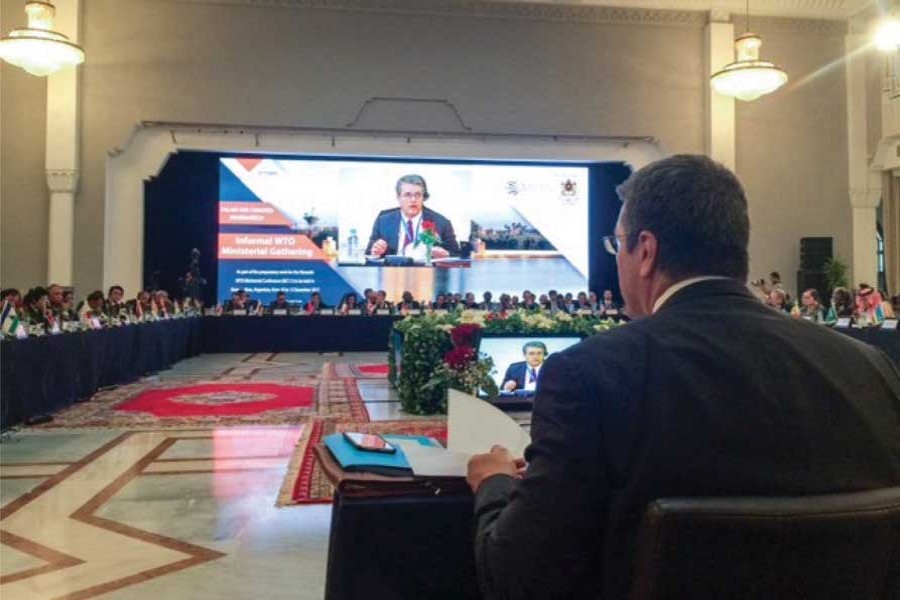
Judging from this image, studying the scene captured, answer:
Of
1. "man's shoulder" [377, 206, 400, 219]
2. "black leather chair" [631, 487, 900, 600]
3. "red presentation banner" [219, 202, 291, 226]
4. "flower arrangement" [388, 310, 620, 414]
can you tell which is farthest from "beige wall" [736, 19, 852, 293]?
"black leather chair" [631, 487, 900, 600]

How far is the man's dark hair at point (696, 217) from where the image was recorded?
937mm

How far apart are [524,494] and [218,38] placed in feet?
39.5

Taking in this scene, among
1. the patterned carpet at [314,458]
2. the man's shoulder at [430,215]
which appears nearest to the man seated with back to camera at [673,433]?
the patterned carpet at [314,458]

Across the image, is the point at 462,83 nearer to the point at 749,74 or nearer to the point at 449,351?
the point at 749,74

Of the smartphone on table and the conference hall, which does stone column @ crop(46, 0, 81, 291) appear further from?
the smartphone on table

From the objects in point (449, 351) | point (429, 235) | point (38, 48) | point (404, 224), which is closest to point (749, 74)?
point (429, 235)

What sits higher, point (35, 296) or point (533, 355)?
point (35, 296)

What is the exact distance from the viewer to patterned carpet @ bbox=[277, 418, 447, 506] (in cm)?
342

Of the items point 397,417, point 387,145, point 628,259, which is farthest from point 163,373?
point 628,259

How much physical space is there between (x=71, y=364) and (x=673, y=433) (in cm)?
622

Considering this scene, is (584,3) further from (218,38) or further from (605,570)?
(605,570)

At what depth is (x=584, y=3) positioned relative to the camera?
11992 millimetres

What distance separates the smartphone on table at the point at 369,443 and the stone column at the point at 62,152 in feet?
35.9

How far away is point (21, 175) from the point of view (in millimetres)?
10750
